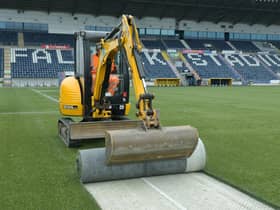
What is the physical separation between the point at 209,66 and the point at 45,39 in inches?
997

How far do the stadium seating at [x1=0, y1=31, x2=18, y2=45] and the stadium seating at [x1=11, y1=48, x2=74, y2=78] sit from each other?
1.90 meters

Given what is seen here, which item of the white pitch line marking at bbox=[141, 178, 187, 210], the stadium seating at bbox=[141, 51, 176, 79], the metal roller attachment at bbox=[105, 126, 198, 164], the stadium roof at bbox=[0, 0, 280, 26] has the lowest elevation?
the white pitch line marking at bbox=[141, 178, 187, 210]

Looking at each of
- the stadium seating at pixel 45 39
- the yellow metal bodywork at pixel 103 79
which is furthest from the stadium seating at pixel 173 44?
the yellow metal bodywork at pixel 103 79

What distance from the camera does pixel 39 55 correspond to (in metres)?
50.1

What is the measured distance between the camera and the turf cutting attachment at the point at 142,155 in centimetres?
537

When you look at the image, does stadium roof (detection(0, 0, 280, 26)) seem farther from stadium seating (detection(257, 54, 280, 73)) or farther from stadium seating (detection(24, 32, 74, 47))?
stadium seating (detection(257, 54, 280, 73))

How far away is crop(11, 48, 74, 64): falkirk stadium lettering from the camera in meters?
48.8

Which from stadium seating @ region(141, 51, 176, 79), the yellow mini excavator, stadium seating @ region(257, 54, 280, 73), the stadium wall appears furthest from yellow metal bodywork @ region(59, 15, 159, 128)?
stadium seating @ region(257, 54, 280, 73)

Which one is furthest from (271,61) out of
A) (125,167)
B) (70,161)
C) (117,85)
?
(125,167)

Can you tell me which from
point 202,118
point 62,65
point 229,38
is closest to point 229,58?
point 229,38

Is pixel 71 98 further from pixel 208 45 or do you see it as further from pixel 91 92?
pixel 208 45

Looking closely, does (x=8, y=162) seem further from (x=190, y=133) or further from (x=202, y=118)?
(x=202, y=118)

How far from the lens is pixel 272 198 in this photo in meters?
5.09

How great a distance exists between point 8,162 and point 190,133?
3794 mm
